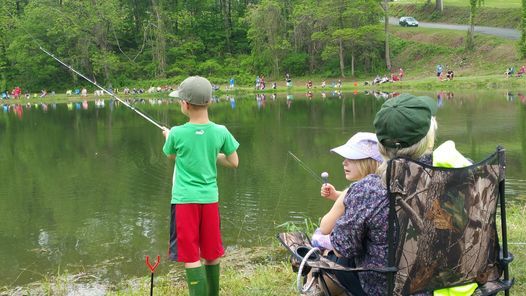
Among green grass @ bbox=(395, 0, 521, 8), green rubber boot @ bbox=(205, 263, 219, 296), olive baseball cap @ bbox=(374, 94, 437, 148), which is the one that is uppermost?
green grass @ bbox=(395, 0, 521, 8)

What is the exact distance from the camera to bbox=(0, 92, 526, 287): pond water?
23.6ft

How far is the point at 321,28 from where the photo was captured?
41594 mm

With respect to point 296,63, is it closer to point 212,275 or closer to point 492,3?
point 492,3

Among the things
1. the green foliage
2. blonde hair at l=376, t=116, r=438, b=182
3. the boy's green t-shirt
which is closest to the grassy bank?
the boy's green t-shirt

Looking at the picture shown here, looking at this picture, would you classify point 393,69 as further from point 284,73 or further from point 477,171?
point 477,171

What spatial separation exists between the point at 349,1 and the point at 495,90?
1609 cm

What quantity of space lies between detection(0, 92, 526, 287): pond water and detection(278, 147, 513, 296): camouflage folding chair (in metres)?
4.33

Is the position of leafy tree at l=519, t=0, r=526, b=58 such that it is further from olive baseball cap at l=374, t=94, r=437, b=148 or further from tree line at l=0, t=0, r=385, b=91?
olive baseball cap at l=374, t=94, r=437, b=148

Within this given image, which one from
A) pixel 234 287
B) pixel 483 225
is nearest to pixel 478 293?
pixel 483 225

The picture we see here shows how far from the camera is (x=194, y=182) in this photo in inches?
133

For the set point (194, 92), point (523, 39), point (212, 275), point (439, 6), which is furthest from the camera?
point (439, 6)

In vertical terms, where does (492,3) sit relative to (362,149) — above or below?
above

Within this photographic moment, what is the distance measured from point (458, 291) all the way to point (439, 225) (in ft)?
1.26

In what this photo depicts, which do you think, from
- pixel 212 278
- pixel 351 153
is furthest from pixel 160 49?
pixel 351 153
